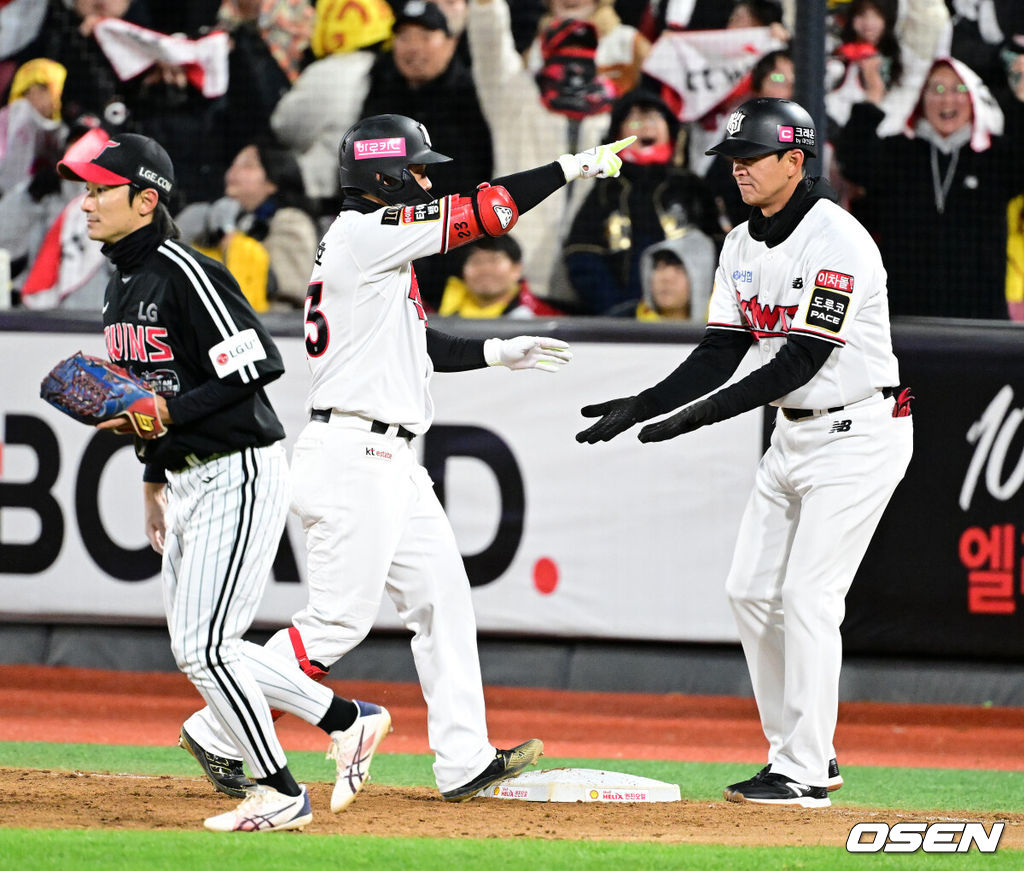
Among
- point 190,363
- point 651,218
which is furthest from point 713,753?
point 190,363

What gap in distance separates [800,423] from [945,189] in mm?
3150

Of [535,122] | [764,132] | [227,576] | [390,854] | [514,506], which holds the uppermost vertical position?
[535,122]

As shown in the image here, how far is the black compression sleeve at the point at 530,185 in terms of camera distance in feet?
15.1

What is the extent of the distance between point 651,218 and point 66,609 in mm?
3752

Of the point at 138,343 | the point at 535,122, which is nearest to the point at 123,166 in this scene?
the point at 138,343

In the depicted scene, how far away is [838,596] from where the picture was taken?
16.1 feet

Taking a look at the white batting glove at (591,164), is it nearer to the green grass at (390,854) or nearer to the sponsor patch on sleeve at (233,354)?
the sponsor patch on sleeve at (233,354)

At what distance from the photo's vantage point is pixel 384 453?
4762 millimetres

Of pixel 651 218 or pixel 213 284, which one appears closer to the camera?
pixel 213 284

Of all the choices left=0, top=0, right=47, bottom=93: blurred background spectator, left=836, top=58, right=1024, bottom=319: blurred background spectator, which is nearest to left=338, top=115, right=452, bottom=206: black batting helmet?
left=836, top=58, right=1024, bottom=319: blurred background spectator

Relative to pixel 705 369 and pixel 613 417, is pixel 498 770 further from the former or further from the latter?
pixel 705 369

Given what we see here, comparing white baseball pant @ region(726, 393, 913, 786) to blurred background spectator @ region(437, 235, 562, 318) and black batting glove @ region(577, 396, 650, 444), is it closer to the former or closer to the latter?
black batting glove @ region(577, 396, 650, 444)

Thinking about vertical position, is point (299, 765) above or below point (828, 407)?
below

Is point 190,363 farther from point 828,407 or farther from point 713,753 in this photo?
point 713,753
